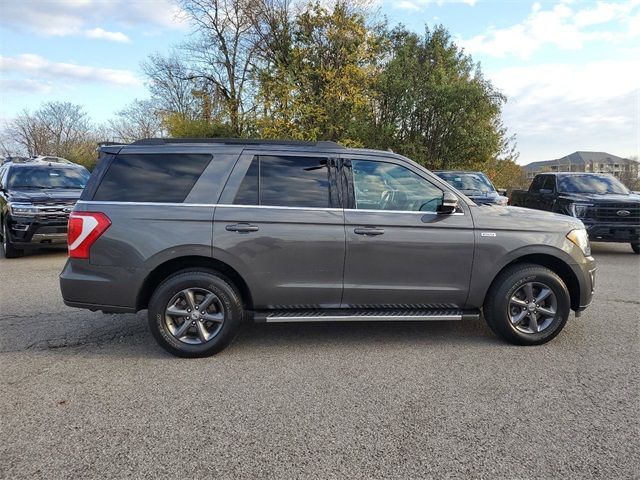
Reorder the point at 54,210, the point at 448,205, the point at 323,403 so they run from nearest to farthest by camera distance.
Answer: the point at 323,403, the point at 448,205, the point at 54,210

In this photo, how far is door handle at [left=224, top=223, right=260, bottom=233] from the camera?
3.90 m

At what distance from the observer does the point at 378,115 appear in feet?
69.1

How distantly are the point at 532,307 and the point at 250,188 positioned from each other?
9.43 feet

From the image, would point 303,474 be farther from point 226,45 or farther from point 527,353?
point 226,45

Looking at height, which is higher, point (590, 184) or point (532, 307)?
point (590, 184)

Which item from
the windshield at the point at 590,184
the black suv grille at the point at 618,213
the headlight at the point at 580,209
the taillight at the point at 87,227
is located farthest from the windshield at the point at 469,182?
the taillight at the point at 87,227

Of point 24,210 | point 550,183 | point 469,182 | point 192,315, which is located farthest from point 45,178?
point 550,183

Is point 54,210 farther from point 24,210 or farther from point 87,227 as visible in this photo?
point 87,227

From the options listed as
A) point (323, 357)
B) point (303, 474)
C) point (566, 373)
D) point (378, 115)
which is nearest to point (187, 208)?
point (323, 357)

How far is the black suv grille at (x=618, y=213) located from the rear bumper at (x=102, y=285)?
9.87 m

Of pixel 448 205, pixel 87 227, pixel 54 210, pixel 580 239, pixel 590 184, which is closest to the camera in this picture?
pixel 87 227

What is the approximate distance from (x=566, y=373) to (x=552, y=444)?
3.84 feet

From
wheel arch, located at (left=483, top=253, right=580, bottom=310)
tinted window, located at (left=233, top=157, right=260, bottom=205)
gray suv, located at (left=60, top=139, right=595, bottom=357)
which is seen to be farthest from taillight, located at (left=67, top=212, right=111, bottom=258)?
wheel arch, located at (left=483, top=253, right=580, bottom=310)

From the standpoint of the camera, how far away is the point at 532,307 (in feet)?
13.7
